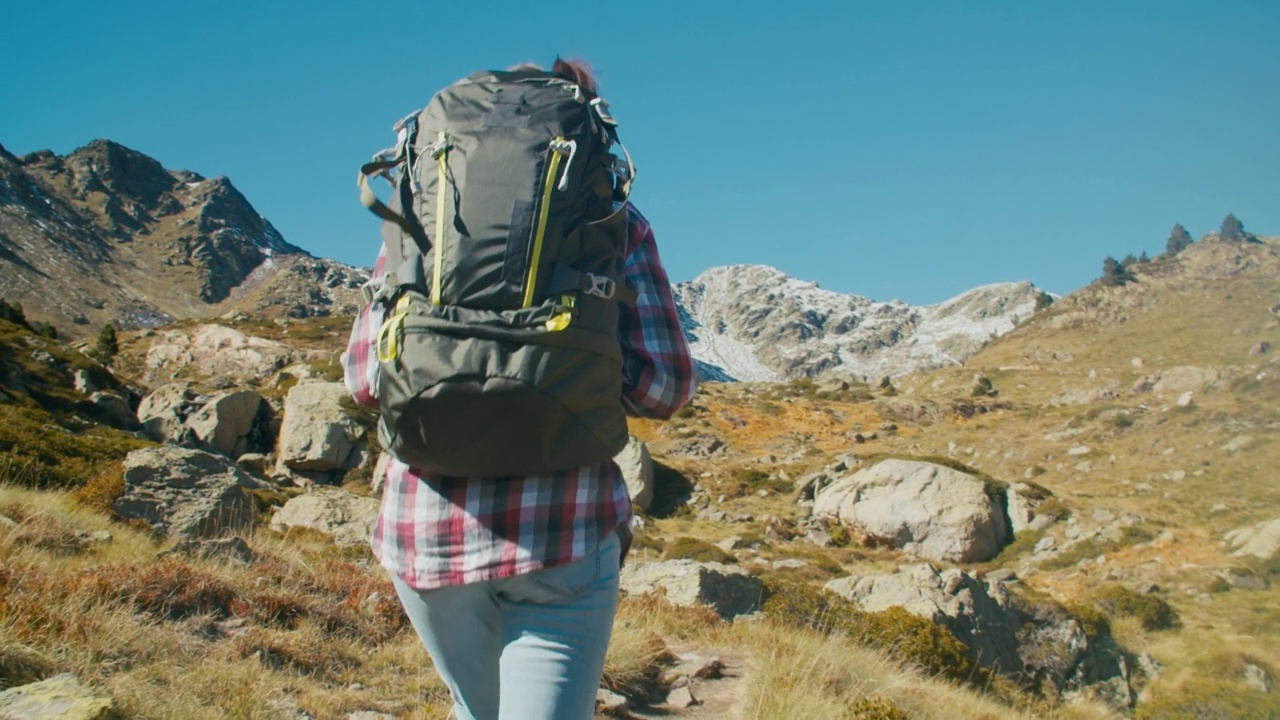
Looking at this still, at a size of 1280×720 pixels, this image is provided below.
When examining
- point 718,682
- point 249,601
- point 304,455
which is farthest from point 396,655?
point 304,455

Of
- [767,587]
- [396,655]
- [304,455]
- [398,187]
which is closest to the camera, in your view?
[398,187]

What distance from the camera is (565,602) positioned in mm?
1524

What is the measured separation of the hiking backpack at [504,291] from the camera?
4.70 feet

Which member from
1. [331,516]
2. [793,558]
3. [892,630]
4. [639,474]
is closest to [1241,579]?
[793,558]

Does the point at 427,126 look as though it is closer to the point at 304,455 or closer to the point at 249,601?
the point at 249,601

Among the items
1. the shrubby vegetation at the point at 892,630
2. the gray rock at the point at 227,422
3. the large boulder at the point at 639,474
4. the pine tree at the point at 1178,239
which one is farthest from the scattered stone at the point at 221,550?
the pine tree at the point at 1178,239

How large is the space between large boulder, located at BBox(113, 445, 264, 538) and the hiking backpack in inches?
295

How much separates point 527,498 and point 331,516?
475 inches

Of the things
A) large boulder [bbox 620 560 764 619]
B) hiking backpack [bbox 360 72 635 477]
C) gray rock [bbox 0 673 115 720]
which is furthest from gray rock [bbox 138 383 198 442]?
hiking backpack [bbox 360 72 635 477]

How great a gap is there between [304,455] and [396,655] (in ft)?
59.1

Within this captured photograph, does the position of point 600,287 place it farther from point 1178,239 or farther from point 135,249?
point 135,249

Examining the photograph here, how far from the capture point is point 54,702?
2820 millimetres

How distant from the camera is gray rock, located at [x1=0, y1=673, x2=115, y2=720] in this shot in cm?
272

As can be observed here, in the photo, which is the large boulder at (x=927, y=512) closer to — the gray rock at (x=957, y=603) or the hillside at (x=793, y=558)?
the hillside at (x=793, y=558)
